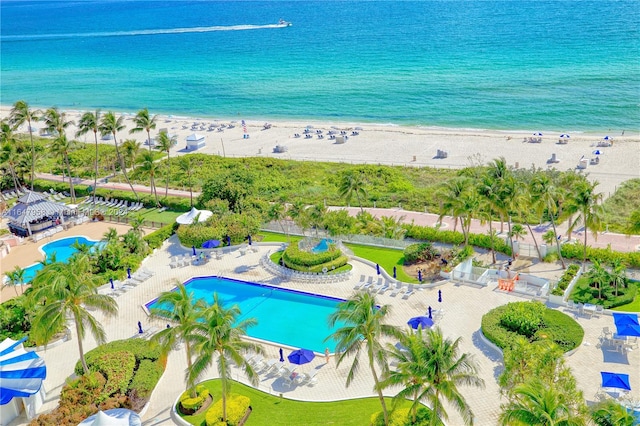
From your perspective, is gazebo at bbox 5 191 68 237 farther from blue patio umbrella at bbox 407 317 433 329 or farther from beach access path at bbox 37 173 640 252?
blue patio umbrella at bbox 407 317 433 329

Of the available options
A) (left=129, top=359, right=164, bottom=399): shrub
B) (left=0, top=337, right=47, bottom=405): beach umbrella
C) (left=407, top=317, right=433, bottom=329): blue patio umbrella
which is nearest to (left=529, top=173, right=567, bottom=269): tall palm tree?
(left=407, top=317, right=433, bottom=329): blue patio umbrella

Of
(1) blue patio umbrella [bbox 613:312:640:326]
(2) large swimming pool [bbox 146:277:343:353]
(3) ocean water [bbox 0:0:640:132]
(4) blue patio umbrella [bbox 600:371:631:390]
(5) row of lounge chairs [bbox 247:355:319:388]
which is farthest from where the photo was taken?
(3) ocean water [bbox 0:0:640:132]

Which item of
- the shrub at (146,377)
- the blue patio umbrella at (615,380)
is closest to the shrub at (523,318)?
the blue patio umbrella at (615,380)

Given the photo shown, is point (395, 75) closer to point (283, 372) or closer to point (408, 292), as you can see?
point (408, 292)

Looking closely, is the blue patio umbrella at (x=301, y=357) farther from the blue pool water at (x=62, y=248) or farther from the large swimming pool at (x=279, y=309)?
the blue pool water at (x=62, y=248)

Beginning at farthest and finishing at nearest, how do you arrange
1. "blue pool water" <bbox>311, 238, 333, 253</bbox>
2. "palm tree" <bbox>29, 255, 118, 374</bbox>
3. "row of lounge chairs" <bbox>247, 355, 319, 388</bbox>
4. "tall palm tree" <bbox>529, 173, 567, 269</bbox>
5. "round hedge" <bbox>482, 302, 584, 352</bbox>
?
"blue pool water" <bbox>311, 238, 333, 253</bbox>, "tall palm tree" <bbox>529, 173, 567, 269</bbox>, "round hedge" <bbox>482, 302, 584, 352</bbox>, "row of lounge chairs" <bbox>247, 355, 319, 388</bbox>, "palm tree" <bbox>29, 255, 118, 374</bbox>

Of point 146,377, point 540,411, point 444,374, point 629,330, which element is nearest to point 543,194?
point 629,330

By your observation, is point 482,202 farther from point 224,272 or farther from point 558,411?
point 558,411

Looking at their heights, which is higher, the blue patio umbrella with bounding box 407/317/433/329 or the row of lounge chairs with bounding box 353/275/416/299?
the blue patio umbrella with bounding box 407/317/433/329
